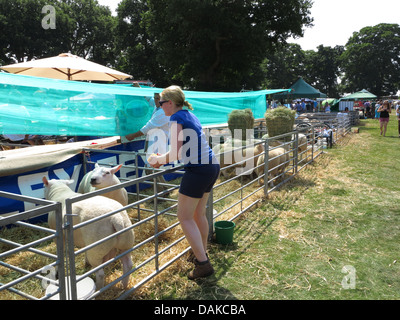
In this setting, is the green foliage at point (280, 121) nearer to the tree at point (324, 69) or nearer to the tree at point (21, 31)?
the tree at point (21, 31)

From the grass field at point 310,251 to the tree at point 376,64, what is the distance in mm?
66756

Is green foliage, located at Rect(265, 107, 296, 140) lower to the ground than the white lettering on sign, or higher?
higher

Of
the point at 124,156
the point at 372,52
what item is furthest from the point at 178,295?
the point at 372,52

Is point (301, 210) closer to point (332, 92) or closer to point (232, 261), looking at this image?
point (232, 261)

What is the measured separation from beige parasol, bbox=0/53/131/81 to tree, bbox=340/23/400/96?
6698 centimetres

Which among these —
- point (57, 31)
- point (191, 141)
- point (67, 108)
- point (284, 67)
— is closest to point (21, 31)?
point (57, 31)

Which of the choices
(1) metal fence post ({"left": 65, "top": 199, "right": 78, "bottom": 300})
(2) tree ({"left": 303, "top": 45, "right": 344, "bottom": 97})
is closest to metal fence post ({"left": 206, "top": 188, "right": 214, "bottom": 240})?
(1) metal fence post ({"left": 65, "top": 199, "right": 78, "bottom": 300})

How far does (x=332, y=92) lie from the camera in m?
75.6

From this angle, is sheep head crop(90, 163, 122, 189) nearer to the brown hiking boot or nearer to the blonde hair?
the blonde hair

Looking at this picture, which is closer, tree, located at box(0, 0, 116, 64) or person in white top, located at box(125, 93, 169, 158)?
person in white top, located at box(125, 93, 169, 158)

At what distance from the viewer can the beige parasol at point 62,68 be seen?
891 cm

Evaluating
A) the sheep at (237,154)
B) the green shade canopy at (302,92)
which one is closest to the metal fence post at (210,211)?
the sheep at (237,154)

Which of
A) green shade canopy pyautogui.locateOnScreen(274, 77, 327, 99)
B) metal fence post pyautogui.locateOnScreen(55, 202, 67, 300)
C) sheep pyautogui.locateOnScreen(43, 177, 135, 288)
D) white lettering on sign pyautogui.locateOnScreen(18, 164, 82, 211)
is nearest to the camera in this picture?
metal fence post pyautogui.locateOnScreen(55, 202, 67, 300)

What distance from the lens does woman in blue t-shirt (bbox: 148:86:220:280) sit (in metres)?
3.15
